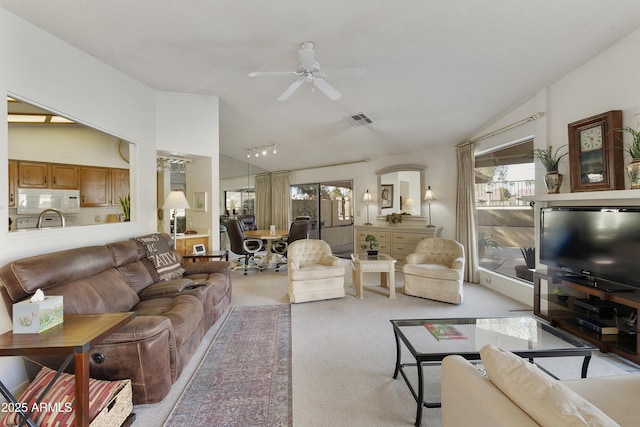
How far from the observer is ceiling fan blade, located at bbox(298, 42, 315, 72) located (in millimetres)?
2430

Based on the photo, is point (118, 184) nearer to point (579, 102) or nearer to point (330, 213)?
point (330, 213)

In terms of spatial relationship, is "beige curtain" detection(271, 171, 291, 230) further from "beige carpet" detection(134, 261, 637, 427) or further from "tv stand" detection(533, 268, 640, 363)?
"tv stand" detection(533, 268, 640, 363)

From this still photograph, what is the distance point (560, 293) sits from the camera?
3.14m

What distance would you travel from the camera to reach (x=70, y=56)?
2715 mm

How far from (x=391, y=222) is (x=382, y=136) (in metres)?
1.83

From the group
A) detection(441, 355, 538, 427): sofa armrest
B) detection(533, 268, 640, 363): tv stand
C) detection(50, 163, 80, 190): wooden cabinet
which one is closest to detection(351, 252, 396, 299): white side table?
detection(533, 268, 640, 363): tv stand

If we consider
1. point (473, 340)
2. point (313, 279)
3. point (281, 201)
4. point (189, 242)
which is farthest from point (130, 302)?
point (281, 201)

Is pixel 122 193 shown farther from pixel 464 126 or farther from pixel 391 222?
pixel 464 126

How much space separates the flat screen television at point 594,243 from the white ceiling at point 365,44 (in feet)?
5.32

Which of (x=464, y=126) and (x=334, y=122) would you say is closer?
(x=464, y=126)

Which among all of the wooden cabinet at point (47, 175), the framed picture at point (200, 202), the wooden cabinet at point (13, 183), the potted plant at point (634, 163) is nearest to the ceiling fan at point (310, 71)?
the potted plant at point (634, 163)

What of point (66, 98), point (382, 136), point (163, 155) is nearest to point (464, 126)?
point (382, 136)

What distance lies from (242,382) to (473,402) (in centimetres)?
168

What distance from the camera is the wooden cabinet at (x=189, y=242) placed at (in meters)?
4.43
